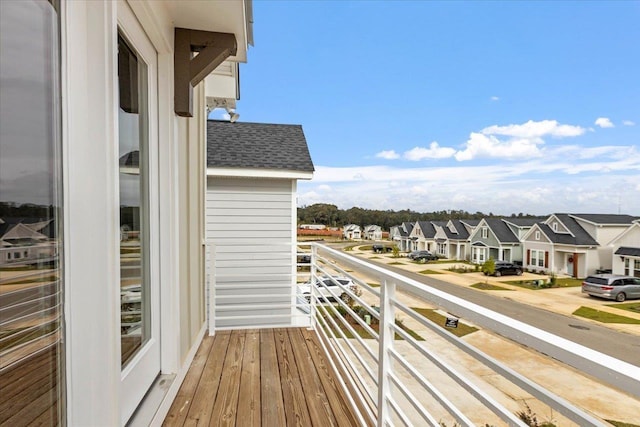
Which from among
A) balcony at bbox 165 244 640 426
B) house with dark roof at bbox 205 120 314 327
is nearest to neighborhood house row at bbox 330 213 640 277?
balcony at bbox 165 244 640 426

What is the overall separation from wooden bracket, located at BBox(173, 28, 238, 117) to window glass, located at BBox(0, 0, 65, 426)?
93cm

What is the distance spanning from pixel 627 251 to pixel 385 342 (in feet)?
7.75

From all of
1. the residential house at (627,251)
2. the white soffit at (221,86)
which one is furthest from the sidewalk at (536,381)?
the white soffit at (221,86)

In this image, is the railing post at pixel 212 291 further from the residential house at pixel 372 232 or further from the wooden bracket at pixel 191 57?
the residential house at pixel 372 232

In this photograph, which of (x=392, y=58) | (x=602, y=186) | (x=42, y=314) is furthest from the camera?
(x=392, y=58)

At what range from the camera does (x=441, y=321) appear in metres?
1.00

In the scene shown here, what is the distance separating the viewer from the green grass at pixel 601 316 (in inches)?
62.3

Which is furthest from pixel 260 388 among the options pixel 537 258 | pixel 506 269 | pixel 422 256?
pixel 422 256

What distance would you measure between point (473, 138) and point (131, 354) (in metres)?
23.5

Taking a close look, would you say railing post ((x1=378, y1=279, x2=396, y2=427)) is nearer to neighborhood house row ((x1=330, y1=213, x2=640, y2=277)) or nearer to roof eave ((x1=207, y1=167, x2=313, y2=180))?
neighborhood house row ((x1=330, y1=213, x2=640, y2=277))

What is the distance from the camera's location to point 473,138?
2161 centimetres

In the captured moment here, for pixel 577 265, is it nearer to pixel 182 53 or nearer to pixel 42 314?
pixel 182 53

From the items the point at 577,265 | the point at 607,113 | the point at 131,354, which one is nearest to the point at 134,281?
the point at 131,354

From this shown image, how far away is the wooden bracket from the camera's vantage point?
1.77 metres
